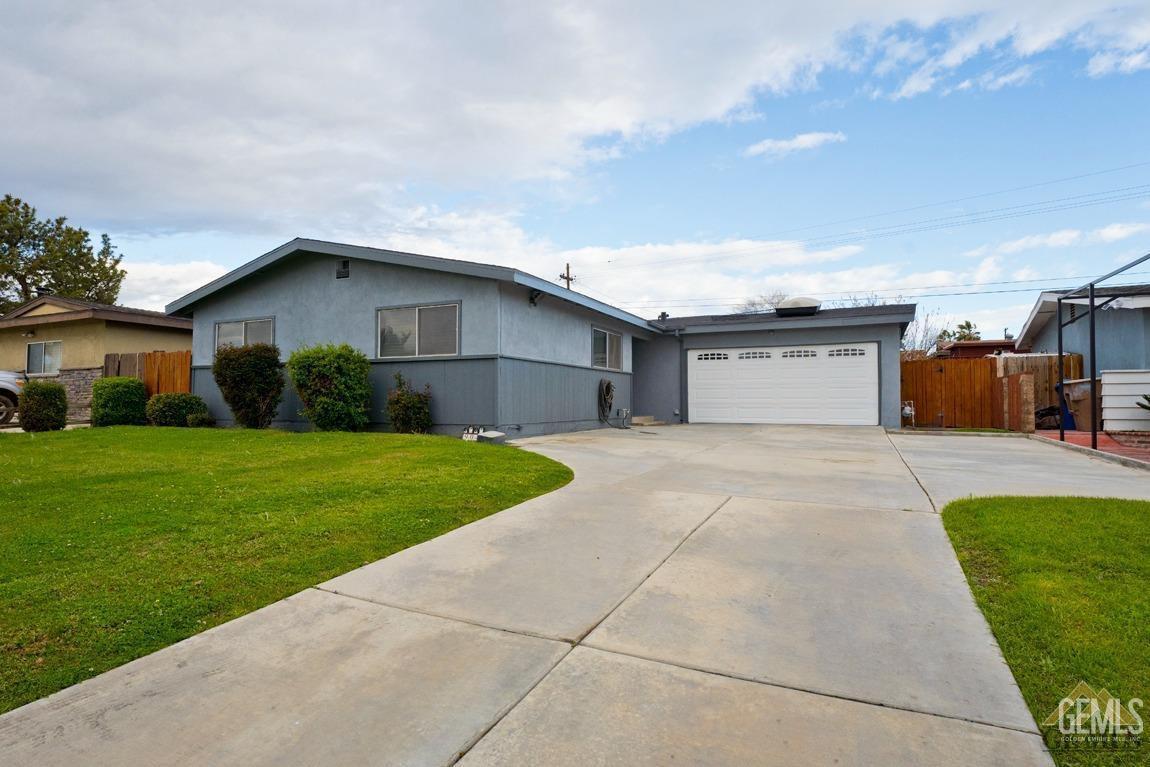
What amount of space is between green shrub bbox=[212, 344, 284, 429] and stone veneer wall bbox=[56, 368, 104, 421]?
308 inches

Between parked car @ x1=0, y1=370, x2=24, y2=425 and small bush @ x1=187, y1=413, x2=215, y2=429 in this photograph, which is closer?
small bush @ x1=187, y1=413, x2=215, y2=429

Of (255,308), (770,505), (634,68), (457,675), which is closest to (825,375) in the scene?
(634,68)

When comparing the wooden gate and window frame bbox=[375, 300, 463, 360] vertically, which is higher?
window frame bbox=[375, 300, 463, 360]

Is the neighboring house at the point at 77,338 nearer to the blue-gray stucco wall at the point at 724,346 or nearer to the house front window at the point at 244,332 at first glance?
the house front window at the point at 244,332

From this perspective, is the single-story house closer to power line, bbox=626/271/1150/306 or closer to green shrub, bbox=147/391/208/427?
green shrub, bbox=147/391/208/427

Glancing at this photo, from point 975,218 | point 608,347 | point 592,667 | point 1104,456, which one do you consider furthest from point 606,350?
point 975,218

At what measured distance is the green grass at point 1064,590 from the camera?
2.17 m

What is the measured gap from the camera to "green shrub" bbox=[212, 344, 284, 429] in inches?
437

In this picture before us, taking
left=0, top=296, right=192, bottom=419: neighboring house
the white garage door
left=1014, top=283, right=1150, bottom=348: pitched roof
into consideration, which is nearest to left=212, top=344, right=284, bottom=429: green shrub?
left=0, top=296, right=192, bottom=419: neighboring house

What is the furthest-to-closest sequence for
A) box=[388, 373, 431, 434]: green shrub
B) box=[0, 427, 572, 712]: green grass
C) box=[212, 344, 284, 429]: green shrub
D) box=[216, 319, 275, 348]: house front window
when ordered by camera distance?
box=[216, 319, 275, 348]: house front window < box=[212, 344, 284, 429]: green shrub < box=[388, 373, 431, 434]: green shrub < box=[0, 427, 572, 712]: green grass

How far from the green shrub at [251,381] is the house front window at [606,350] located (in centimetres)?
695

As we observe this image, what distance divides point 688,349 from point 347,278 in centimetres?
939

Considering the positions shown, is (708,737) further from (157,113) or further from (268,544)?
(157,113)

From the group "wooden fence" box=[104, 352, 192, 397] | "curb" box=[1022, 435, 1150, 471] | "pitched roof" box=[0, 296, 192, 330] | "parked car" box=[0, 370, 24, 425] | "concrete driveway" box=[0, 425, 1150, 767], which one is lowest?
"concrete driveway" box=[0, 425, 1150, 767]
